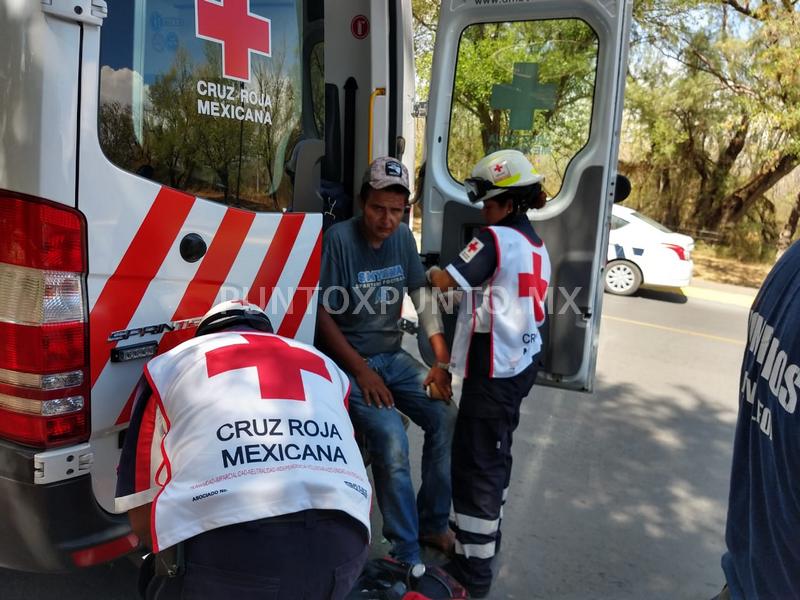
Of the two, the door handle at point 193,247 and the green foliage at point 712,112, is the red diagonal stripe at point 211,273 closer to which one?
the door handle at point 193,247

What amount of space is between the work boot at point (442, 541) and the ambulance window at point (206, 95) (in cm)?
157

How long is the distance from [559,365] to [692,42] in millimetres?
11327

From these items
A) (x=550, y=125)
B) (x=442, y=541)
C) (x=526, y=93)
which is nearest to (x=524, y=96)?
(x=526, y=93)

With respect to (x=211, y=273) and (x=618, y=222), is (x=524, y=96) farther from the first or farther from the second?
(x=618, y=222)

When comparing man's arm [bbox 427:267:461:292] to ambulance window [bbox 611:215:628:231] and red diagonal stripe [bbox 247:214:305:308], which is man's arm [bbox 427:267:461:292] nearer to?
red diagonal stripe [bbox 247:214:305:308]

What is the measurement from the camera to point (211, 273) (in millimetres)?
2193

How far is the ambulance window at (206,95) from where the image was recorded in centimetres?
190

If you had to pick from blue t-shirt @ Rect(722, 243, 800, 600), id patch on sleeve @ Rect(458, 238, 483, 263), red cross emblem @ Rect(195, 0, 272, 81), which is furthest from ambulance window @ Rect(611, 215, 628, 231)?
blue t-shirt @ Rect(722, 243, 800, 600)

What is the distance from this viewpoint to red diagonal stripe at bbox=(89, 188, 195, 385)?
1.88m

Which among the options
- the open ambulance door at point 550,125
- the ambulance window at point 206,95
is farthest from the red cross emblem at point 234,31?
the open ambulance door at point 550,125

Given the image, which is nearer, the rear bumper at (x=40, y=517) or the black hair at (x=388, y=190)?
the rear bumper at (x=40, y=517)

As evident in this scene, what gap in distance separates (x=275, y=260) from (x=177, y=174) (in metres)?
0.51

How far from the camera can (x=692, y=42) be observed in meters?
12.5

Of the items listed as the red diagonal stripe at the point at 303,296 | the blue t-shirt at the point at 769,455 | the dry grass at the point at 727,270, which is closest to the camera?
the blue t-shirt at the point at 769,455
